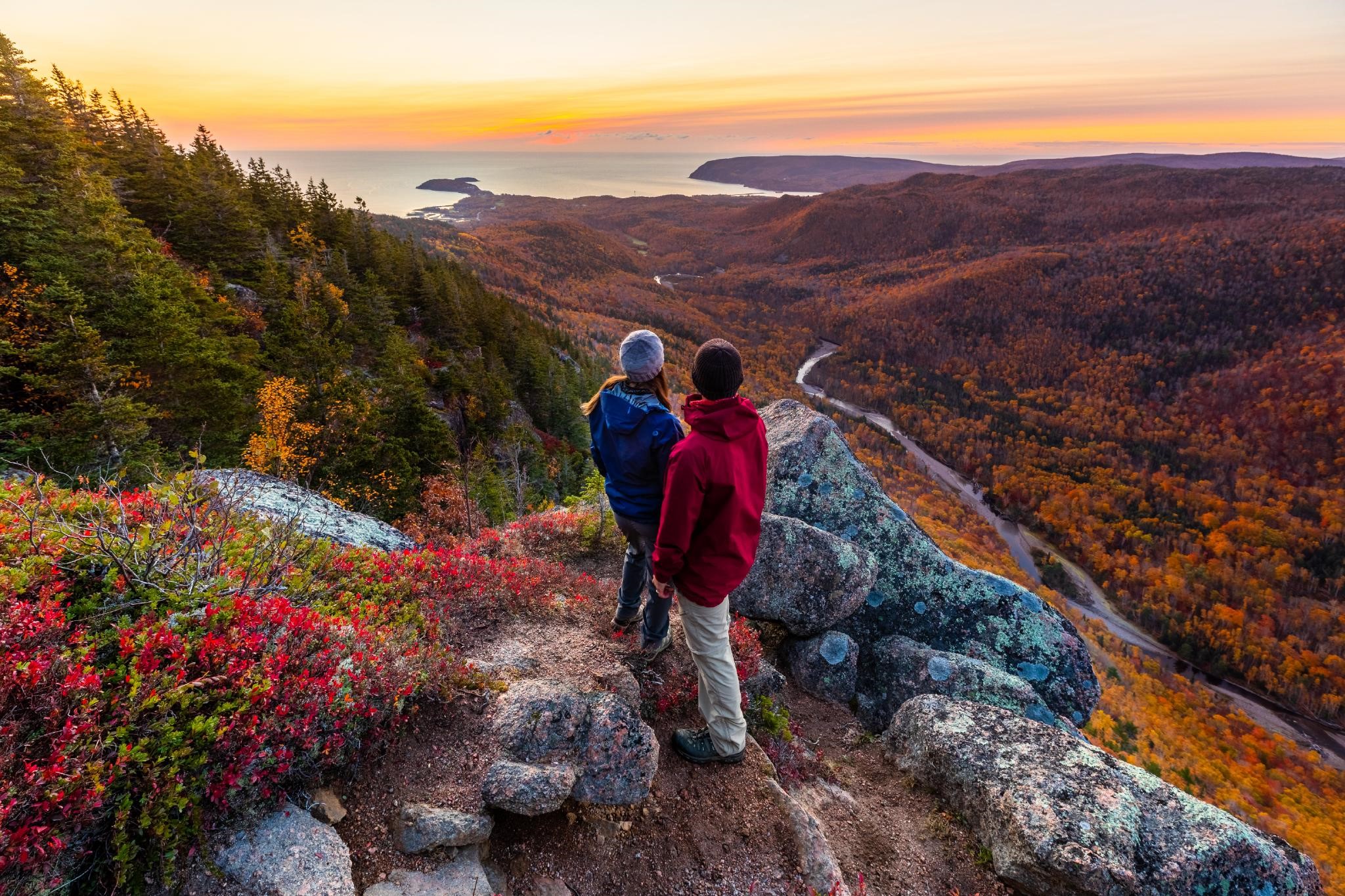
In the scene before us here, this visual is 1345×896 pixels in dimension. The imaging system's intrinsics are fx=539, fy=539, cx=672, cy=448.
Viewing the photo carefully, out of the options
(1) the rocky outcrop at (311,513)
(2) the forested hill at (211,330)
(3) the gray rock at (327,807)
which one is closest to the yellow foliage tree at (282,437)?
(2) the forested hill at (211,330)

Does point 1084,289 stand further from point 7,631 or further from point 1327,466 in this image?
point 7,631

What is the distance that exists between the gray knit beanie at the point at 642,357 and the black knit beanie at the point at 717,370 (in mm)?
635

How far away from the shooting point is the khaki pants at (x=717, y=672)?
16.7 ft

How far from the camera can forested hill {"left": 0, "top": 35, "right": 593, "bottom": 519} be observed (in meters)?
14.0

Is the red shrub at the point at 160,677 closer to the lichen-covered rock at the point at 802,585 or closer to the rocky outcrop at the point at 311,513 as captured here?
the rocky outcrop at the point at 311,513

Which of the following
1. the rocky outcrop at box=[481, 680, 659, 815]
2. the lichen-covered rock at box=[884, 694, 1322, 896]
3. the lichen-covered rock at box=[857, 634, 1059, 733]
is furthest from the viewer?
the lichen-covered rock at box=[857, 634, 1059, 733]

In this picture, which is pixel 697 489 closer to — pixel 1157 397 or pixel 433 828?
pixel 433 828

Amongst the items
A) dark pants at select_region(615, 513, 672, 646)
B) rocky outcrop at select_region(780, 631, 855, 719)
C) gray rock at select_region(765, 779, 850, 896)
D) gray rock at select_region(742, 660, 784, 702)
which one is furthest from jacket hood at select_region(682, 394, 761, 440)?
rocky outcrop at select_region(780, 631, 855, 719)

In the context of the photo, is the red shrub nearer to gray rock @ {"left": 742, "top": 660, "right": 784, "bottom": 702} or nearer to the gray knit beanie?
the gray knit beanie

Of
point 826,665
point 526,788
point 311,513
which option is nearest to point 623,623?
point 526,788

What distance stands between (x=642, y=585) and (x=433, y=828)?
3187 mm

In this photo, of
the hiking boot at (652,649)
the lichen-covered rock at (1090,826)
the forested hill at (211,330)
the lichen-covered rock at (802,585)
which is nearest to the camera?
the lichen-covered rock at (1090,826)

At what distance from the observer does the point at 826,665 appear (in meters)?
9.20

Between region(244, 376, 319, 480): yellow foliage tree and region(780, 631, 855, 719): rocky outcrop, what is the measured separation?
65.2 feet
